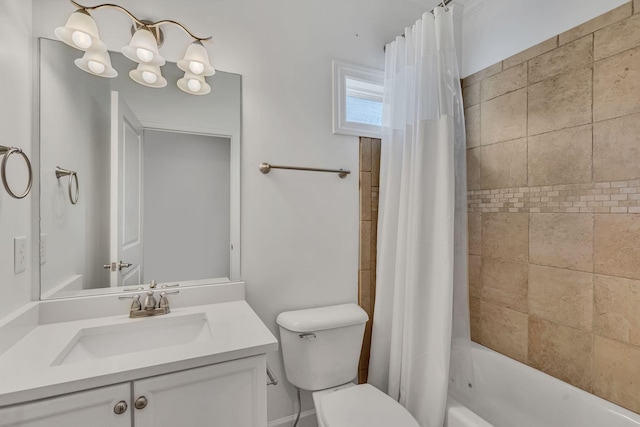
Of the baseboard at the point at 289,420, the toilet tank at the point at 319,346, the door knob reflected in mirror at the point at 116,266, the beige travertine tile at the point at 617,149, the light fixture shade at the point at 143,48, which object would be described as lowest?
the baseboard at the point at 289,420

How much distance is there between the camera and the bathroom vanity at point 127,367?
826 mm

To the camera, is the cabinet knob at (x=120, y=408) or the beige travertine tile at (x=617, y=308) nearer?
the cabinet knob at (x=120, y=408)

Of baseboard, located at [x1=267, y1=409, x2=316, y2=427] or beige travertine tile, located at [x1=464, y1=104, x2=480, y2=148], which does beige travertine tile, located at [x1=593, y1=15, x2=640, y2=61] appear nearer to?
beige travertine tile, located at [x1=464, y1=104, x2=480, y2=148]

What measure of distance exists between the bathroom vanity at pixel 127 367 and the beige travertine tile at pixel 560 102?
167cm

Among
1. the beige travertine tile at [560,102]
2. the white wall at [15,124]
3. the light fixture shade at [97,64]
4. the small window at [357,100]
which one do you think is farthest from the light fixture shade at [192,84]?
the beige travertine tile at [560,102]

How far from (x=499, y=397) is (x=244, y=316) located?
1.44 meters

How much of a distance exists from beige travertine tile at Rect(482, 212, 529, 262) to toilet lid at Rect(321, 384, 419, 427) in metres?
1.01

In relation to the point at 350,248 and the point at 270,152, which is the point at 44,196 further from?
the point at 350,248

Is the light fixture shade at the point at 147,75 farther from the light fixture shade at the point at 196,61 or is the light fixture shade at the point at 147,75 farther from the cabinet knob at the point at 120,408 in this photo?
the cabinet knob at the point at 120,408

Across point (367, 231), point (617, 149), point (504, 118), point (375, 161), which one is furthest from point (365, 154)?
point (617, 149)

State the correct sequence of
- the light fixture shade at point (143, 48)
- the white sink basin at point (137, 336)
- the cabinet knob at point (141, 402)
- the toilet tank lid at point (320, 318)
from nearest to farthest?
1. the cabinet knob at point (141, 402)
2. the white sink basin at point (137, 336)
3. the light fixture shade at point (143, 48)
4. the toilet tank lid at point (320, 318)

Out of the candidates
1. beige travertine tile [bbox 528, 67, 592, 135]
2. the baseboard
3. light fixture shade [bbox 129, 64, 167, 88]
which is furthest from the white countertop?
beige travertine tile [bbox 528, 67, 592, 135]

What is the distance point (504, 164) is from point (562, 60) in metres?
0.55

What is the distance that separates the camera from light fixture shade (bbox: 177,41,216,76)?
4.56 feet
